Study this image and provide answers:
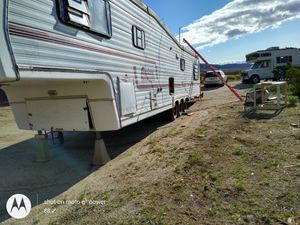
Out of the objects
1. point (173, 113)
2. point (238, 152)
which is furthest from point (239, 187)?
point (173, 113)

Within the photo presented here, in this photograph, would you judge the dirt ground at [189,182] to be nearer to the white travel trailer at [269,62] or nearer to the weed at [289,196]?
the weed at [289,196]

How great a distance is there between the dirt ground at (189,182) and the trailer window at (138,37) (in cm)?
250

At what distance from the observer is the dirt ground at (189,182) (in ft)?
11.5

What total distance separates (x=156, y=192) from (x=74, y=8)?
9.78 feet

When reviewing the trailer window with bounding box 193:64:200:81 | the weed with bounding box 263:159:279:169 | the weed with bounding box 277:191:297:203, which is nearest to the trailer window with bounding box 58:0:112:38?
the weed with bounding box 263:159:279:169

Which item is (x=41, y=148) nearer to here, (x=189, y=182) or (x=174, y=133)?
(x=174, y=133)

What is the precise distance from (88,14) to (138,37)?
8.02ft

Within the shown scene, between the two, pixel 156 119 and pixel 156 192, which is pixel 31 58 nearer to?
pixel 156 192

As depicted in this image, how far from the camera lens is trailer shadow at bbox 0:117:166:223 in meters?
4.97

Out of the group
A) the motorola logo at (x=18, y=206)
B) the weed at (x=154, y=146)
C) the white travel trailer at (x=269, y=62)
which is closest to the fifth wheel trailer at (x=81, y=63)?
the weed at (x=154, y=146)

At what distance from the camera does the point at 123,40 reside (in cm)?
608

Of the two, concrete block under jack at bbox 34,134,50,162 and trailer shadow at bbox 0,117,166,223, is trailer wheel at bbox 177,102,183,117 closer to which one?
trailer shadow at bbox 0,117,166,223

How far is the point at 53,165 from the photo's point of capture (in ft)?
20.9

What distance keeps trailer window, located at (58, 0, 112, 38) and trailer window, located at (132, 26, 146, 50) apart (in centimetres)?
134
